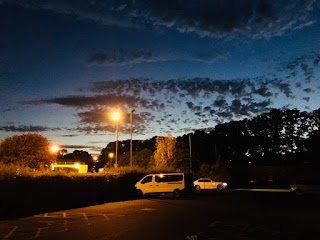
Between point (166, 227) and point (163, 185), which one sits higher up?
point (163, 185)

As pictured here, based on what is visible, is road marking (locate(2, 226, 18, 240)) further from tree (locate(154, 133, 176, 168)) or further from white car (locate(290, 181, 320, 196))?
tree (locate(154, 133, 176, 168))

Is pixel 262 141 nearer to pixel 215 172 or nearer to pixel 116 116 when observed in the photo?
pixel 215 172

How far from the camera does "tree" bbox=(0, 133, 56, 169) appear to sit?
55.6m

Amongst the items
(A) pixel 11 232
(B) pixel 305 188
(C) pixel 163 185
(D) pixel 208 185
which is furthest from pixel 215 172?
(A) pixel 11 232

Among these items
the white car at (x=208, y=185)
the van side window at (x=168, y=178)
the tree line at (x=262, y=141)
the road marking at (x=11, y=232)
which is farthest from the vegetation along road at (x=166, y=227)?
the tree line at (x=262, y=141)

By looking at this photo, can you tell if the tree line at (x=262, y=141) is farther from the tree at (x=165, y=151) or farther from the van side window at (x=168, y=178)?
the van side window at (x=168, y=178)

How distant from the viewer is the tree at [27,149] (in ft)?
182

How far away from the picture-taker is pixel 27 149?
56.4 meters

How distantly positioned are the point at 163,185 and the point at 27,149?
28606mm

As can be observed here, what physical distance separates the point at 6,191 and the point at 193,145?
80573 mm

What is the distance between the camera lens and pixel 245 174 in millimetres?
72875

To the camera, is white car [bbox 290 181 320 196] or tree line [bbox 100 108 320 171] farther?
tree line [bbox 100 108 320 171]

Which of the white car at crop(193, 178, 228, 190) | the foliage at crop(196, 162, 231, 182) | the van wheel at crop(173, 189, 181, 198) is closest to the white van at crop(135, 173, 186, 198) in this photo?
the van wheel at crop(173, 189, 181, 198)

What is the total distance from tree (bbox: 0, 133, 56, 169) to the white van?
24.7m
